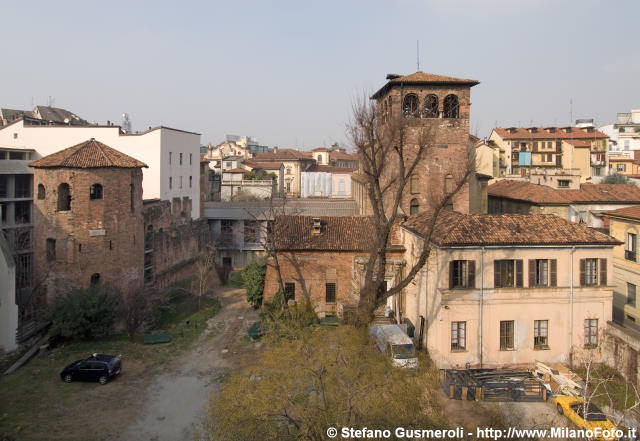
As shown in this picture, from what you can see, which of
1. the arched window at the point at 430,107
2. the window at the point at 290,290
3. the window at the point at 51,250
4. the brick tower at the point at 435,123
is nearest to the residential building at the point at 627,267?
the brick tower at the point at 435,123

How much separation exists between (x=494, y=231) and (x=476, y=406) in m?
7.94

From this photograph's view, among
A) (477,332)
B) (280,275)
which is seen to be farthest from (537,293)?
(280,275)

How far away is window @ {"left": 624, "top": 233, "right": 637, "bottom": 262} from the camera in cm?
2714

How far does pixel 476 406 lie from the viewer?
61.1 feet

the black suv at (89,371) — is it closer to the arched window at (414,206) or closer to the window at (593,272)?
the window at (593,272)

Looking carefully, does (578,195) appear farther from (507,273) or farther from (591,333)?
(507,273)

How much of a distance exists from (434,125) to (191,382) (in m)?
22.7

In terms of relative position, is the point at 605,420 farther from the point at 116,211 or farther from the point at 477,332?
the point at 116,211

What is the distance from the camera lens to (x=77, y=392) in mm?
19547

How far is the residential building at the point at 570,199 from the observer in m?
36.8

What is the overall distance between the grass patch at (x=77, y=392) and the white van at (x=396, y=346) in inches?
382

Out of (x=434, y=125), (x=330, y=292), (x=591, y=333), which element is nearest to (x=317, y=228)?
(x=330, y=292)

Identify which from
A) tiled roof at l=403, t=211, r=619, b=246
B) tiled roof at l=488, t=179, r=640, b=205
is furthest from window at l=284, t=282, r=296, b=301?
tiled roof at l=488, t=179, r=640, b=205

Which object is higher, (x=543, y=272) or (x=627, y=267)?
(x=543, y=272)
